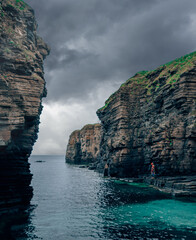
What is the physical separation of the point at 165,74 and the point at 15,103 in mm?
42355

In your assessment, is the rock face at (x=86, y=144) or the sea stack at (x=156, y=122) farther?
the rock face at (x=86, y=144)

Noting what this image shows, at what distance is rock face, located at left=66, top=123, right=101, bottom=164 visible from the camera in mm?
137875

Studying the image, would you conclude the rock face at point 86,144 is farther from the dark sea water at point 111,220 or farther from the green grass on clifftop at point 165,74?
the dark sea water at point 111,220

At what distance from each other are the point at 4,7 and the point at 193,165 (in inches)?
1804

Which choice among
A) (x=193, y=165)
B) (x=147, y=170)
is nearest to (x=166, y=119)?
(x=193, y=165)

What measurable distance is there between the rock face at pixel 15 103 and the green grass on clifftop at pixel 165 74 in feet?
115

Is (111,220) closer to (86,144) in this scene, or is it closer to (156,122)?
(156,122)

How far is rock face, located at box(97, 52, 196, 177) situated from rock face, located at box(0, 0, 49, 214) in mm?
32256

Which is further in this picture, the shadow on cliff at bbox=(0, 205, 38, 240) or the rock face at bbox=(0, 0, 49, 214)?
the rock face at bbox=(0, 0, 49, 214)

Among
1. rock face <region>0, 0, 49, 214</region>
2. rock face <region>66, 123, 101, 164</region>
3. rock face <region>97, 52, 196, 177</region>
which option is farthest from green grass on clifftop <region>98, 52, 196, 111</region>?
rock face <region>66, 123, 101, 164</region>

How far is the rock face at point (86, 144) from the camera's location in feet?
452

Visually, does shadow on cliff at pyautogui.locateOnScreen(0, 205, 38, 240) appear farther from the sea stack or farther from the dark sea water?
the sea stack

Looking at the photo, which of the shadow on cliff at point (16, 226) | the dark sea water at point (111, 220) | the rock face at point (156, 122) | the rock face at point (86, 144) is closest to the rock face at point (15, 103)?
the shadow on cliff at point (16, 226)

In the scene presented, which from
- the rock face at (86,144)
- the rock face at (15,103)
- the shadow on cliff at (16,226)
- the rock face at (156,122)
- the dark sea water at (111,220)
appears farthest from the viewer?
the rock face at (86,144)
